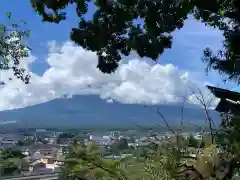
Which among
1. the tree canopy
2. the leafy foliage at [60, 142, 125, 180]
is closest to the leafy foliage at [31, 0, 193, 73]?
the tree canopy

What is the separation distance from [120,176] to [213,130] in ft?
3.77

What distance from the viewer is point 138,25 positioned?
7.51 meters

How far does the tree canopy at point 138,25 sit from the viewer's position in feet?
22.9

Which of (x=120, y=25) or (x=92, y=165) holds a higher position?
(x=120, y=25)

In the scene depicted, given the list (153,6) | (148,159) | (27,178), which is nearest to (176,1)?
(153,6)

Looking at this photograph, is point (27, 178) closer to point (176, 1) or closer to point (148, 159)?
point (176, 1)

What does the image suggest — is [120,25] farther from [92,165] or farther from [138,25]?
[92,165]

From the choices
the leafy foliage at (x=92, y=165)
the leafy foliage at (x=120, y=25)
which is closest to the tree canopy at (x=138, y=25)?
the leafy foliage at (x=120, y=25)

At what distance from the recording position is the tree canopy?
6.96m

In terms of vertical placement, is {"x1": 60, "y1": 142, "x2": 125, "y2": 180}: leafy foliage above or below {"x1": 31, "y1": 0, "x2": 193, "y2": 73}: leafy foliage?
below

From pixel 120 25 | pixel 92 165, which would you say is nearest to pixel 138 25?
pixel 120 25

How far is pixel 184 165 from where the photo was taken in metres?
4.25

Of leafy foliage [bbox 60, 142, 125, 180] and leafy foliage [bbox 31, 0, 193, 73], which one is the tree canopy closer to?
leafy foliage [bbox 31, 0, 193, 73]

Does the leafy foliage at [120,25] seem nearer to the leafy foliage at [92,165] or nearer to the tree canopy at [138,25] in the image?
the tree canopy at [138,25]
